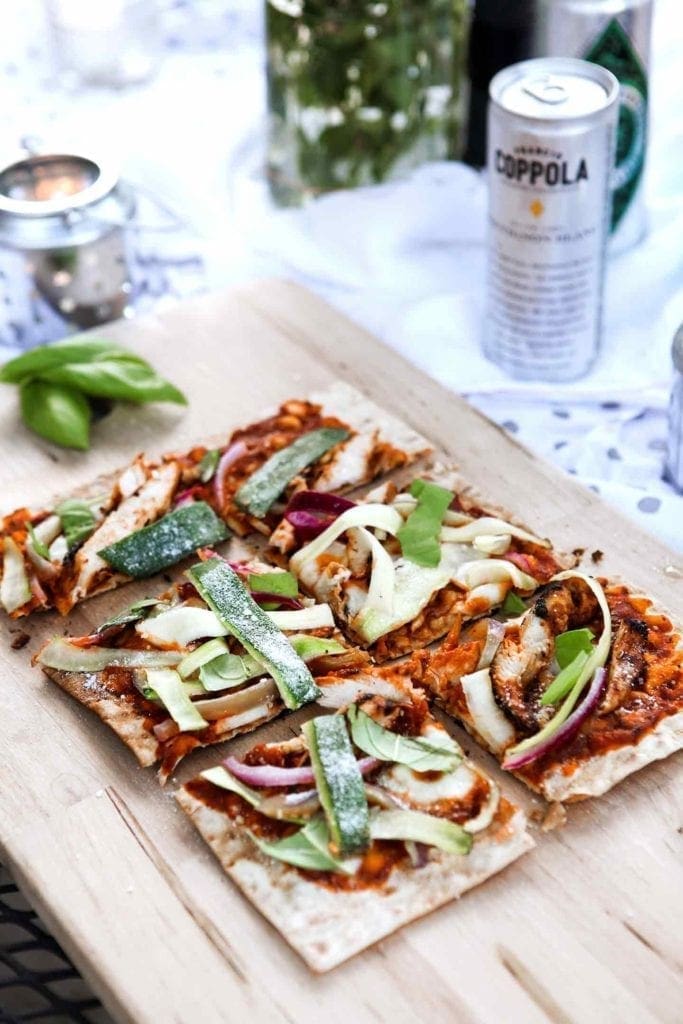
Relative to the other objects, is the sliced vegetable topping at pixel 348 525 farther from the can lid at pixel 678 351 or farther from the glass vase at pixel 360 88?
the glass vase at pixel 360 88

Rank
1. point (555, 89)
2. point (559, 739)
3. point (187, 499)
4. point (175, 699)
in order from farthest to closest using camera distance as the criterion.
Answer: point (555, 89)
point (187, 499)
point (175, 699)
point (559, 739)

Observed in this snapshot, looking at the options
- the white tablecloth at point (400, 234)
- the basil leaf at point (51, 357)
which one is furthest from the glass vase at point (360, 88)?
the basil leaf at point (51, 357)

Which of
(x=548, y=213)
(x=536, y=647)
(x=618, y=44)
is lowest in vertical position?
(x=536, y=647)

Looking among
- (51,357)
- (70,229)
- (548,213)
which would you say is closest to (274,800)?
(51,357)

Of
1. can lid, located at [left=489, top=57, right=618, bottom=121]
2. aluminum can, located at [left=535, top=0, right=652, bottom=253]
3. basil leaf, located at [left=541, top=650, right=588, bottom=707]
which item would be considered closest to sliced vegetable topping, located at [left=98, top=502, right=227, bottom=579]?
basil leaf, located at [left=541, top=650, right=588, bottom=707]

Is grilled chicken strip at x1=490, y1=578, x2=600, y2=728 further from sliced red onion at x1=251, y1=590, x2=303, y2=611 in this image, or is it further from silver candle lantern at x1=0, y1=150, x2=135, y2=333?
silver candle lantern at x1=0, y1=150, x2=135, y2=333

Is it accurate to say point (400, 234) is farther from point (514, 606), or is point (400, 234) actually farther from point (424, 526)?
point (514, 606)
